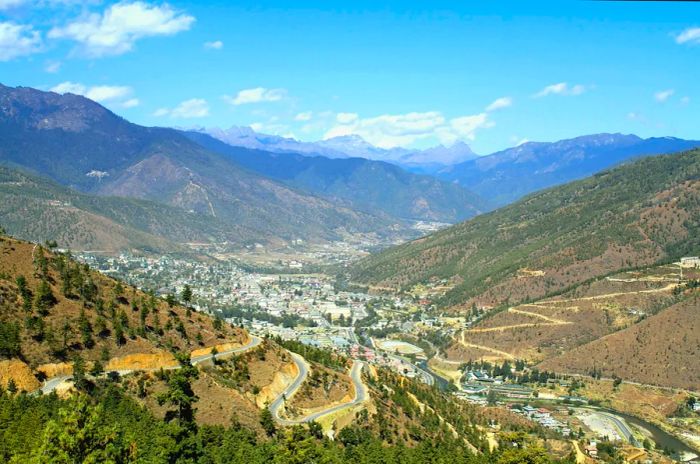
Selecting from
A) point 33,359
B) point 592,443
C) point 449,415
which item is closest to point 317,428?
point 33,359

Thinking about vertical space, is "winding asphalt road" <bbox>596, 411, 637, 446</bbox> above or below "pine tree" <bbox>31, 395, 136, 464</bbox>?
below

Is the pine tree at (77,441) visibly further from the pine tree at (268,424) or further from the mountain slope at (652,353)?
the mountain slope at (652,353)

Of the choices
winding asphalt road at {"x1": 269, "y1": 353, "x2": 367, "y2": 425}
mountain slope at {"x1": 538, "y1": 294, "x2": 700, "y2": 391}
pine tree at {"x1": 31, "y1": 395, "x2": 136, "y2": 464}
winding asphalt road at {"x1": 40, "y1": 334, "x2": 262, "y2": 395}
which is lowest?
mountain slope at {"x1": 538, "y1": 294, "x2": 700, "y2": 391}

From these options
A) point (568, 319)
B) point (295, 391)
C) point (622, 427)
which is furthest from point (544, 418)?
point (295, 391)

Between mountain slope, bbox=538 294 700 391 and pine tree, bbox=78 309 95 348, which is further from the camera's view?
mountain slope, bbox=538 294 700 391

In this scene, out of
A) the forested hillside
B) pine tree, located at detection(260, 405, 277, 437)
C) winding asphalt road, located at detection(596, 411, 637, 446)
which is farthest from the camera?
winding asphalt road, located at detection(596, 411, 637, 446)

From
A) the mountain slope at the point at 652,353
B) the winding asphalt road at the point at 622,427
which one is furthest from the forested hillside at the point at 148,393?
the mountain slope at the point at 652,353

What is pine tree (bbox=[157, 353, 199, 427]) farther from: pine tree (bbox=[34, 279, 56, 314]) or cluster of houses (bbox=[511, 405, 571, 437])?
cluster of houses (bbox=[511, 405, 571, 437])

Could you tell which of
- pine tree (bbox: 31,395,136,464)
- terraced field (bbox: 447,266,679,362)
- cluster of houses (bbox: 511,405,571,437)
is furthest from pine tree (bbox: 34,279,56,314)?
terraced field (bbox: 447,266,679,362)

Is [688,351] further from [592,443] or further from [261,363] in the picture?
[261,363]
